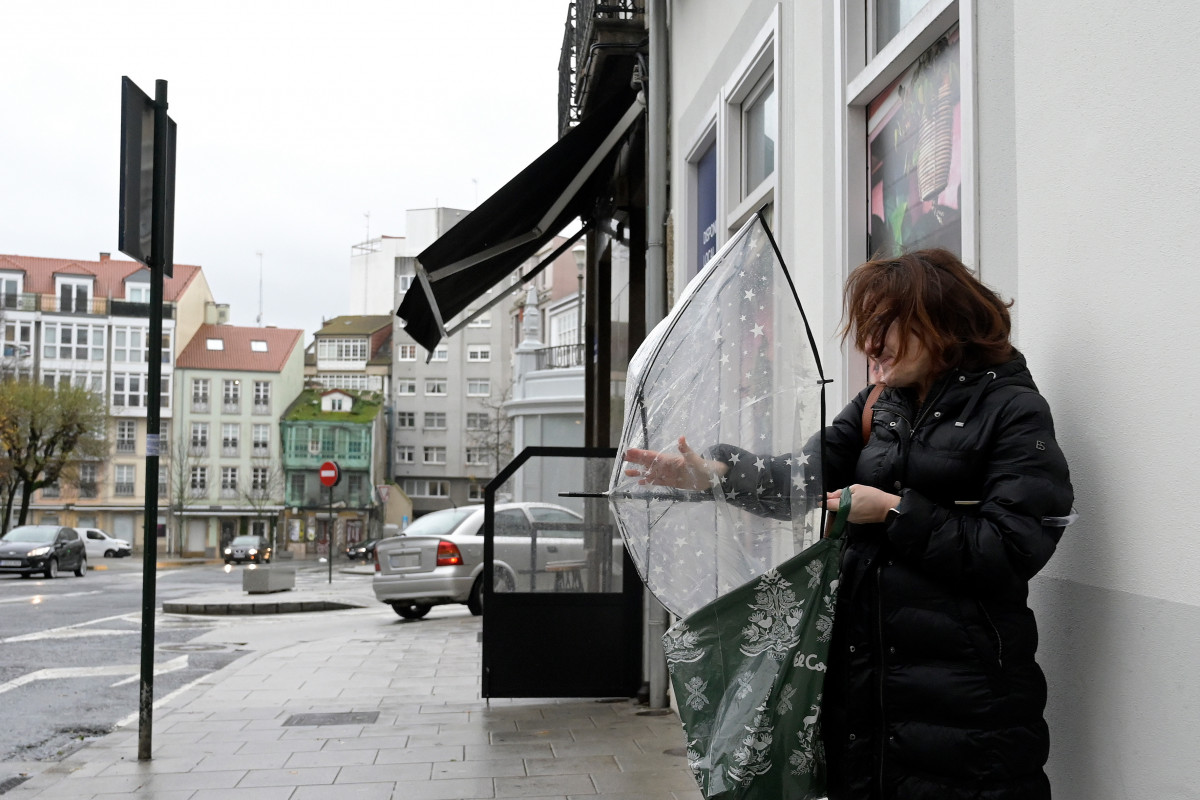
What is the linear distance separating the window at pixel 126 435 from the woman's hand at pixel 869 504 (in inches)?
3174

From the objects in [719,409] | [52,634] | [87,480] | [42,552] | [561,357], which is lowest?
[42,552]

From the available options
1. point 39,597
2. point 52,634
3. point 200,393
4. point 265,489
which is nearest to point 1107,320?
point 52,634

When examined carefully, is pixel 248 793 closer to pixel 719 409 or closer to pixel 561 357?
pixel 719 409

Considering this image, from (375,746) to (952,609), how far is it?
16.7 ft

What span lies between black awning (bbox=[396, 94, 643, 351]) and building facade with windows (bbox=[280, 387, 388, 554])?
6802 centimetres

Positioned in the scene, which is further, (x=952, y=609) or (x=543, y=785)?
(x=543, y=785)

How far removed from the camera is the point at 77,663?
39.4ft

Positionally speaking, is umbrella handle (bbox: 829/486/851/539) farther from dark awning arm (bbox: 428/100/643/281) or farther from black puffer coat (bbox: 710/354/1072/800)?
dark awning arm (bbox: 428/100/643/281)

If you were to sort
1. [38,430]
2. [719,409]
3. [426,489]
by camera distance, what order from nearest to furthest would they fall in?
[719,409], [38,430], [426,489]

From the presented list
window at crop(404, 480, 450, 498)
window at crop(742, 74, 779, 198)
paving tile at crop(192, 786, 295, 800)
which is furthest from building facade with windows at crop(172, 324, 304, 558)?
paving tile at crop(192, 786, 295, 800)

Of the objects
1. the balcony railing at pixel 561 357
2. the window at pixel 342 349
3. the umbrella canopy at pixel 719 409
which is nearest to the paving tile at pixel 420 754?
the umbrella canopy at pixel 719 409

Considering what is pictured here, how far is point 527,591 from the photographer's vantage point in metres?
7.95

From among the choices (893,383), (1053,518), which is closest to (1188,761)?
(1053,518)

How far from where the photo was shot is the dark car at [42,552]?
1195 inches
